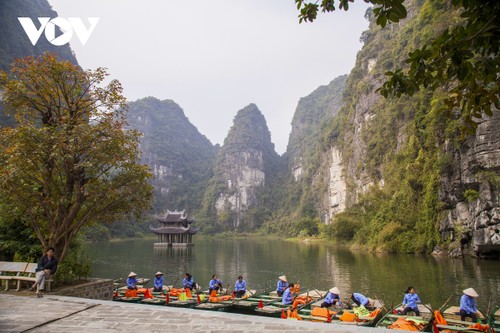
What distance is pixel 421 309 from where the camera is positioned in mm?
11180

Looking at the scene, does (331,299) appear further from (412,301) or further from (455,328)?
(455,328)

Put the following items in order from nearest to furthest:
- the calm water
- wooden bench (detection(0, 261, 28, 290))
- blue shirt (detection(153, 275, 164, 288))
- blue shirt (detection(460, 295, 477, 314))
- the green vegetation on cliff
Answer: wooden bench (detection(0, 261, 28, 290)) < blue shirt (detection(460, 295, 477, 314)) < blue shirt (detection(153, 275, 164, 288)) < the calm water < the green vegetation on cliff

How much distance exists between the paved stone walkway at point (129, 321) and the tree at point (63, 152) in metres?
3.31

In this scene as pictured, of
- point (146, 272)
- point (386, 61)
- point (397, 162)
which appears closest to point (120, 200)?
point (146, 272)

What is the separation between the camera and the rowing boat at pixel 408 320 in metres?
9.29

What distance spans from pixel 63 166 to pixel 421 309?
1173 cm

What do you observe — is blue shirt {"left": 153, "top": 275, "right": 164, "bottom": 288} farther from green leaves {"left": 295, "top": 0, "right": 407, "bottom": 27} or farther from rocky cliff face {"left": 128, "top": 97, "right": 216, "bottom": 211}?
rocky cliff face {"left": 128, "top": 97, "right": 216, "bottom": 211}

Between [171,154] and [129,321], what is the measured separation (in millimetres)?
143018

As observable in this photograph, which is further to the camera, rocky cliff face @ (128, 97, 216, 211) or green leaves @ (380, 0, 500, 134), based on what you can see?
rocky cliff face @ (128, 97, 216, 211)

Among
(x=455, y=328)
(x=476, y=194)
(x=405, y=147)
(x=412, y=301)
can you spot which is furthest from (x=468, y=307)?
(x=405, y=147)

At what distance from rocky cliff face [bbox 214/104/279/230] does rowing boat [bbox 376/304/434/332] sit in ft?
347

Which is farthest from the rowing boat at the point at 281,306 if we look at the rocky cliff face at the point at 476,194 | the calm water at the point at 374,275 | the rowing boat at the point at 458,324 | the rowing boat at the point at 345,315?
the rocky cliff face at the point at 476,194

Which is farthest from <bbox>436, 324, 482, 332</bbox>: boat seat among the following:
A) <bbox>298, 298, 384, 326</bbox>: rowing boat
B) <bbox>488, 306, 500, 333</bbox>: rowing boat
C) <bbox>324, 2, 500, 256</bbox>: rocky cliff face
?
<bbox>324, 2, 500, 256</bbox>: rocky cliff face

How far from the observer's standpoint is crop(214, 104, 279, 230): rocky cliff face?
398ft
